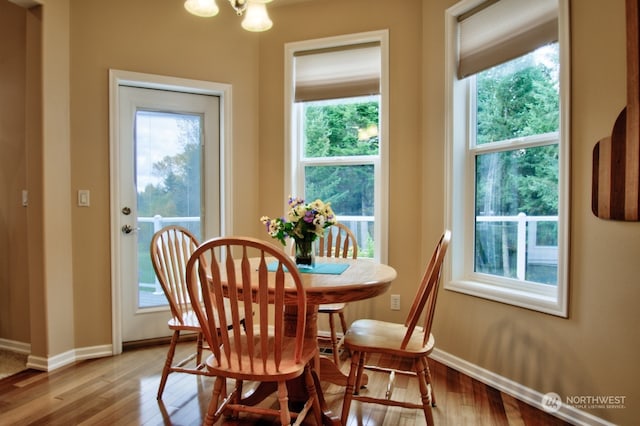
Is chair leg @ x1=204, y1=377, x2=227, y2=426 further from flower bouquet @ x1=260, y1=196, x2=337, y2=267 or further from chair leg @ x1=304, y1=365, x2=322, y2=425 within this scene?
flower bouquet @ x1=260, y1=196, x2=337, y2=267

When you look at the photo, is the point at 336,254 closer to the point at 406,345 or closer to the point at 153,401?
the point at 406,345

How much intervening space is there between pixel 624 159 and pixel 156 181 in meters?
2.94

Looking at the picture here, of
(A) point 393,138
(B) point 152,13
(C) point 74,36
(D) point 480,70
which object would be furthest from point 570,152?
(C) point 74,36

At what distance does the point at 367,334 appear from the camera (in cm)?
192

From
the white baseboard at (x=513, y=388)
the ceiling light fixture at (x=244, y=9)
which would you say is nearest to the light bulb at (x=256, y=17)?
the ceiling light fixture at (x=244, y=9)

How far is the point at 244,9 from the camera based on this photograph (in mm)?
1832

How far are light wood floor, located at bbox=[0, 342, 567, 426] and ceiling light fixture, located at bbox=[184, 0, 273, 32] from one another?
6.51 ft

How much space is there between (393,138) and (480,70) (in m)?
0.77

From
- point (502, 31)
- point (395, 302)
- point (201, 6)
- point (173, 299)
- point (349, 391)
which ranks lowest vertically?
point (349, 391)

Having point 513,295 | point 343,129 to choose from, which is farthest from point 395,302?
point 343,129

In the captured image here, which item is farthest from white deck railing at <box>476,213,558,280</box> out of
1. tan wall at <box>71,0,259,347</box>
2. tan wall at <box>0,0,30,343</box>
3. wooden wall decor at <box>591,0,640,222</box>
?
tan wall at <box>0,0,30,343</box>

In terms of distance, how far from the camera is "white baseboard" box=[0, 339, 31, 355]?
2.80 m

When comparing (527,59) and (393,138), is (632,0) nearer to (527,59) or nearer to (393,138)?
(527,59)

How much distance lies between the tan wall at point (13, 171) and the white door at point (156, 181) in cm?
67
